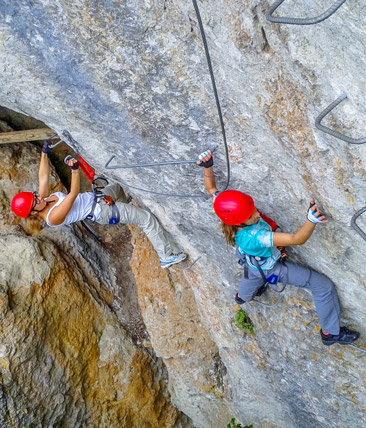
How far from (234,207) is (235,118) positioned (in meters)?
0.75

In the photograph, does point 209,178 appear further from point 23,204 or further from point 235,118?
point 23,204

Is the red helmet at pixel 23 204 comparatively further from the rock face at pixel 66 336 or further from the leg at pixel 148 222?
the rock face at pixel 66 336

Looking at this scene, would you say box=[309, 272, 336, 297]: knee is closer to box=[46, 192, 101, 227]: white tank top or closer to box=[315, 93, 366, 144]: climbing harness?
box=[315, 93, 366, 144]: climbing harness

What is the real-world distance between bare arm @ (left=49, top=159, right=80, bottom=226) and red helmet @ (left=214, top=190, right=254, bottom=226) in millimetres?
1628

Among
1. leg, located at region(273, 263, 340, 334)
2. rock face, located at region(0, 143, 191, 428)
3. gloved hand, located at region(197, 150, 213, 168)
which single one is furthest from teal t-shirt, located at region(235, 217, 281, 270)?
rock face, located at region(0, 143, 191, 428)

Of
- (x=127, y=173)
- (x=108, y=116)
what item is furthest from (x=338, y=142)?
(x=127, y=173)

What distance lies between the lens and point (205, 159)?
3.72 metres

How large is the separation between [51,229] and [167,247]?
2.19 meters

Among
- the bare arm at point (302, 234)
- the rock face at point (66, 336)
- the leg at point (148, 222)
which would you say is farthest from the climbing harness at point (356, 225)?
the rock face at point (66, 336)

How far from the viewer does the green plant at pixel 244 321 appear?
5.43 meters

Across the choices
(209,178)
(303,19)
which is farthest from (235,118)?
(303,19)

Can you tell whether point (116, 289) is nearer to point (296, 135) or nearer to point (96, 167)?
point (96, 167)

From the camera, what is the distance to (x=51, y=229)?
6.64 metres

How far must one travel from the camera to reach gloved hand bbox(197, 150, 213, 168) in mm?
3706
